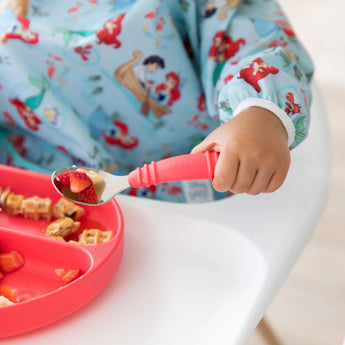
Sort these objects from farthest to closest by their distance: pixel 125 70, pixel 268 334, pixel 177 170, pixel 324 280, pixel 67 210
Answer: pixel 324 280, pixel 268 334, pixel 125 70, pixel 67 210, pixel 177 170

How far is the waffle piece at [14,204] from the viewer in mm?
615

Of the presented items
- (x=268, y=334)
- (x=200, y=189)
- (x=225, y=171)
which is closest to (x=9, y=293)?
(x=225, y=171)

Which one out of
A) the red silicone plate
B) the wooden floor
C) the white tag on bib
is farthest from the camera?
the wooden floor

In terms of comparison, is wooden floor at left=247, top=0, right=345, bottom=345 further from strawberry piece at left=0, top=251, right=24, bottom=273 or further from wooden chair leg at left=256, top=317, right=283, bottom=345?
strawberry piece at left=0, top=251, right=24, bottom=273

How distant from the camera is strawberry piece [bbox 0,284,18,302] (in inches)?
21.1

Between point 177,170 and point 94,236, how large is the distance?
13 centimetres

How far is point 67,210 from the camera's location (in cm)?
61

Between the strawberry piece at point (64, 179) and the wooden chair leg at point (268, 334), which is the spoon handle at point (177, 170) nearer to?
the strawberry piece at point (64, 179)

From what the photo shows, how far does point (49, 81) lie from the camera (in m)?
0.73

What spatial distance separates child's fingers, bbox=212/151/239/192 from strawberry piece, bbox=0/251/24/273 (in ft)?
0.70

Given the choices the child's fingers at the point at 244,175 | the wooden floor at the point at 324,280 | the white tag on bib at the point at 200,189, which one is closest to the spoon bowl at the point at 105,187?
the child's fingers at the point at 244,175

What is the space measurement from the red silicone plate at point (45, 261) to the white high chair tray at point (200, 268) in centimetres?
2

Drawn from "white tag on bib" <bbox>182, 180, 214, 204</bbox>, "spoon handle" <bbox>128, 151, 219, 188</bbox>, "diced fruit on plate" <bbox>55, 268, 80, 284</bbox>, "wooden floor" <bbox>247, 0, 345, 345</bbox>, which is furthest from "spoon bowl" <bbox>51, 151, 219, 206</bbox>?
"wooden floor" <bbox>247, 0, 345, 345</bbox>

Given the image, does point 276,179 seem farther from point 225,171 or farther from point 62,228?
point 62,228
